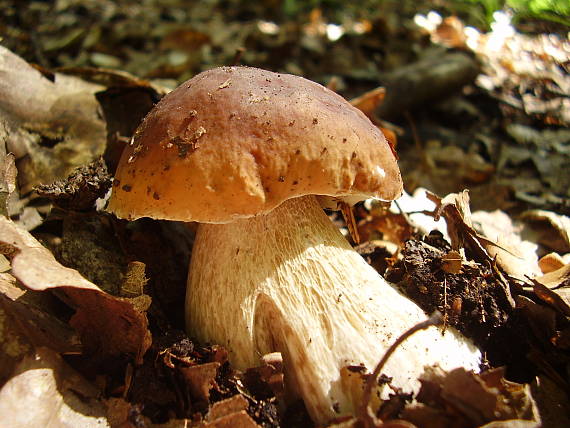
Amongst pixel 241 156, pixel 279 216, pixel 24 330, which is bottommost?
pixel 24 330

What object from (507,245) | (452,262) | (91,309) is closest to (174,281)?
(91,309)

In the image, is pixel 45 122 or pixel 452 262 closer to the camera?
pixel 452 262

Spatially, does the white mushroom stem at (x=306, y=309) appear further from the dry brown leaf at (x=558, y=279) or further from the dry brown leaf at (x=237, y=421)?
the dry brown leaf at (x=558, y=279)

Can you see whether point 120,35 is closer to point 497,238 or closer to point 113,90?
point 113,90

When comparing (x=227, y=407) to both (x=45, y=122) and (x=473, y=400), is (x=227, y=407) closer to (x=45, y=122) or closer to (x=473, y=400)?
(x=473, y=400)

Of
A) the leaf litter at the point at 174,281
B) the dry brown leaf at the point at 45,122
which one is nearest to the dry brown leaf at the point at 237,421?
the leaf litter at the point at 174,281

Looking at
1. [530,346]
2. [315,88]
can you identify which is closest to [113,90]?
[315,88]
